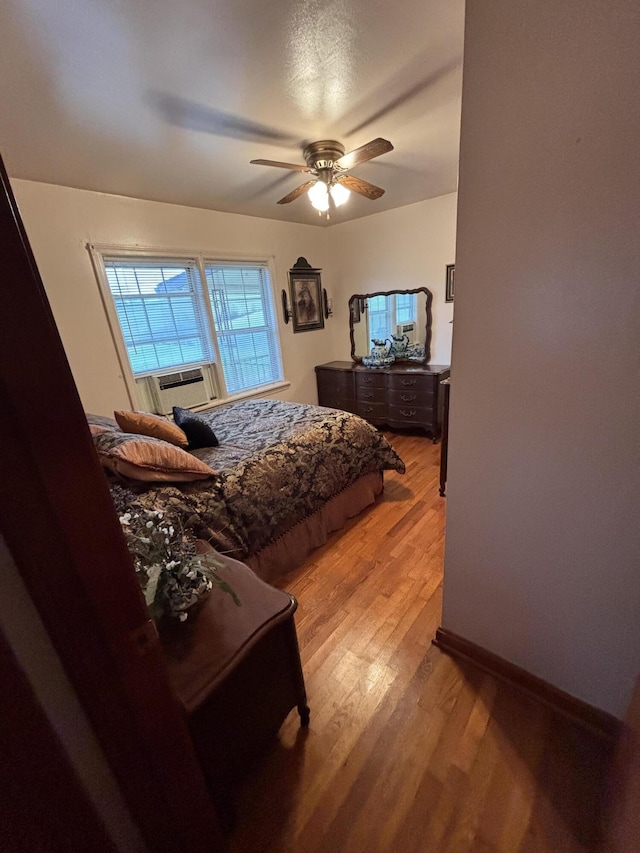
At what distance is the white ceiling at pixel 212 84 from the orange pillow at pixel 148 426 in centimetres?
143

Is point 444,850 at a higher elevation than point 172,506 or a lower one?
lower

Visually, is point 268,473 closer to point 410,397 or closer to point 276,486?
point 276,486

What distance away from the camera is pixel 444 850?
93 cm

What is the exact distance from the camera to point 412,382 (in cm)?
351

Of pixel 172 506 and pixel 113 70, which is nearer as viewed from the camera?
pixel 113 70

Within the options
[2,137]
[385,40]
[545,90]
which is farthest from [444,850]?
[2,137]

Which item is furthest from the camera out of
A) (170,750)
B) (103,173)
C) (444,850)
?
(103,173)

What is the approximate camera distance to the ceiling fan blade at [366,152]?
5.69 feet

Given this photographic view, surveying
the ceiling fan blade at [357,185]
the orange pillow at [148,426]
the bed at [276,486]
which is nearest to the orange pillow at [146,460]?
the bed at [276,486]

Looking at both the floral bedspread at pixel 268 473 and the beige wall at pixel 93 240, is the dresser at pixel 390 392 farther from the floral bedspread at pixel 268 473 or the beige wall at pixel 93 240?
the beige wall at pixel 93 240

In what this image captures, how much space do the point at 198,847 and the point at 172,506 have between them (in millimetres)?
1040

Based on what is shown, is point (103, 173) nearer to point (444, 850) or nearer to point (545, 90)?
point (545, 90)

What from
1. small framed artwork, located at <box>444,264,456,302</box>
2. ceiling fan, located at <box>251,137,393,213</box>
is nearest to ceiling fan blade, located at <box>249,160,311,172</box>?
ceiling fan, located at <box>251,137,393,213</box>

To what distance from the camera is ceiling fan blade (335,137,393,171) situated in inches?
68.3
